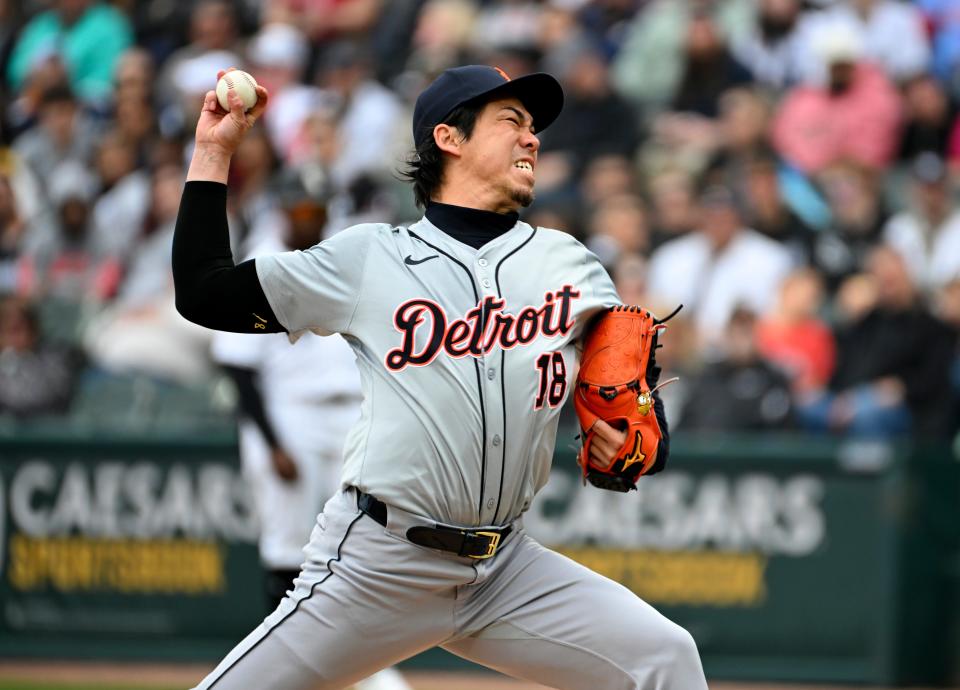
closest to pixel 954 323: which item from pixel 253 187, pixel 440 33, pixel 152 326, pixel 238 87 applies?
pixel 253 187

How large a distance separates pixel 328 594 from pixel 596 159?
7451 mm

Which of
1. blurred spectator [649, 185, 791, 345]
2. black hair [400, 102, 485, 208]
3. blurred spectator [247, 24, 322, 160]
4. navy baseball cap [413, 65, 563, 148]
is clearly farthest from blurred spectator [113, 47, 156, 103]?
navy baseball cap [413, 65, 563, 148]

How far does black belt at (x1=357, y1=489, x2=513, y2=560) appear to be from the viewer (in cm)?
369

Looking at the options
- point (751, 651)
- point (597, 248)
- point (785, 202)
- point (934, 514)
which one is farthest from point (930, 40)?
point (751, 651)

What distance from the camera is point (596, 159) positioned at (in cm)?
1079

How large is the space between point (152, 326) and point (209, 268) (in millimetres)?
6389

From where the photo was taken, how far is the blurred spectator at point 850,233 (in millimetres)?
9680

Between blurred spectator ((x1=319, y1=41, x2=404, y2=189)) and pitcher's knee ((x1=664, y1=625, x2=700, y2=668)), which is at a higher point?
blurred spectator ((x1=319, y1=41, x2=404, y2=189))

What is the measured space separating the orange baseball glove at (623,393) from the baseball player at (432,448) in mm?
53

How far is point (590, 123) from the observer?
11125 millimetres

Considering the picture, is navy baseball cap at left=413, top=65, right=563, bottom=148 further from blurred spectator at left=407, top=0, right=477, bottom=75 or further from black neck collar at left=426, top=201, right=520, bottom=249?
blurred spectator at left=407, top=0, right=477, bottom=75

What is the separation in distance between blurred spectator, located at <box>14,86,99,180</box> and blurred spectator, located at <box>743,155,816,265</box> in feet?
18.3

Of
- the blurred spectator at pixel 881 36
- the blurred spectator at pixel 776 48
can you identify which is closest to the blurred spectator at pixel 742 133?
the blurred spectator at pixel 776 48

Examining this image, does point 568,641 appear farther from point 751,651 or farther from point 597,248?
point 597,248
